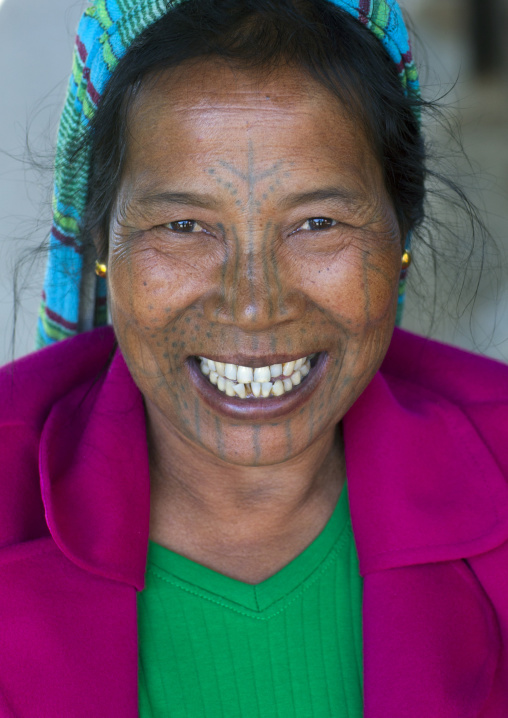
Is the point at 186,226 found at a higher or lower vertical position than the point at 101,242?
higher

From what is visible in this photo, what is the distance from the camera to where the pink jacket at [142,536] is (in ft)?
5.24

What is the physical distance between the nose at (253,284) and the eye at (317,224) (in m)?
0.08

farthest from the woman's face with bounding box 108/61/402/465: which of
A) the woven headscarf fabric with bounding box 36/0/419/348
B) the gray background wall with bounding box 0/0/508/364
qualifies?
the gray background wall with bounding box 0/0/508/364

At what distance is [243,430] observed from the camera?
5.74 ft

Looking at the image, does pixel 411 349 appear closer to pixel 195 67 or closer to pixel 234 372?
pixel 234 372

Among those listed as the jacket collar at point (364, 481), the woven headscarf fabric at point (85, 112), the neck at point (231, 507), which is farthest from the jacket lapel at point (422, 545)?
the woven headscarf fabric at point (85, 112)

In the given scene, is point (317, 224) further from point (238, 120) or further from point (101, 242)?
point (101, 242)

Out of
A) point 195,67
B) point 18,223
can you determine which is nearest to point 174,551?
point 195,67

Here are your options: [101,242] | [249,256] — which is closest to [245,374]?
[249,256]

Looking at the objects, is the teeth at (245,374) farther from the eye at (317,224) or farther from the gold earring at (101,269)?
the gold earring at (101,269)

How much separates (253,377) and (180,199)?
0.38 metres

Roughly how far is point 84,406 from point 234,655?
26.1 inches

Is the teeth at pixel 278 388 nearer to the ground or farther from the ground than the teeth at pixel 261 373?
nearer to the ground

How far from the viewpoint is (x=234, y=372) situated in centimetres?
170
